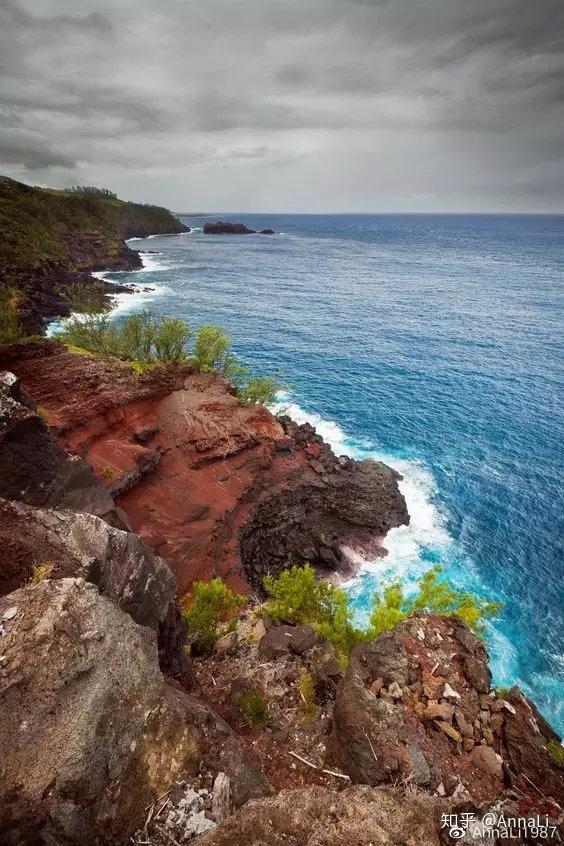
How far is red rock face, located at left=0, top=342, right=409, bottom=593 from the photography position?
41656mm

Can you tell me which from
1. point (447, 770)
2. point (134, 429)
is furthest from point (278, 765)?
point (134, 429)

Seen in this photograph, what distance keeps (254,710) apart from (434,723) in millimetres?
7515

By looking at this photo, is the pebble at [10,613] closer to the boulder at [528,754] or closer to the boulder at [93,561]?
the boulder at [93,561]

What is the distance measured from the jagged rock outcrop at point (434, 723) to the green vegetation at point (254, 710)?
12.1 feet

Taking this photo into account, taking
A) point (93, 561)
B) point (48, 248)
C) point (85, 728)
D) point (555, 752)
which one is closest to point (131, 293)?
point (48, 248)

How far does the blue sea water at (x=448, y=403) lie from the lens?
45.3 m

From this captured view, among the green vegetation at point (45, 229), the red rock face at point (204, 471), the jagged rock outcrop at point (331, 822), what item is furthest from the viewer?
the green vegetation at point (45, 229)

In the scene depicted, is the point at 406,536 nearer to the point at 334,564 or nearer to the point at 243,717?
the point at 334,564

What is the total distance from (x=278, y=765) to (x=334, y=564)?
102 feet

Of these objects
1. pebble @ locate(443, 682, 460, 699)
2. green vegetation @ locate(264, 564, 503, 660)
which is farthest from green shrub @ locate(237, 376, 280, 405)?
pebble @ locate(443, 682, 460, 699)

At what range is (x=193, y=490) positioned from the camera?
45.2 metres

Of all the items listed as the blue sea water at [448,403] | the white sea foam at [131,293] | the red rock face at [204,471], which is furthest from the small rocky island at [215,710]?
the white sea foam at [131,293]

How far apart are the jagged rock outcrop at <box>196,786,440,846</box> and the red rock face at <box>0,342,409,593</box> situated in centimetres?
2925

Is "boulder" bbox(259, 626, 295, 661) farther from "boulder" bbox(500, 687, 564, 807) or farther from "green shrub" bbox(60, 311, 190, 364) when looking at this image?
"green shrub" bbox(60, 311, 190, 364)
